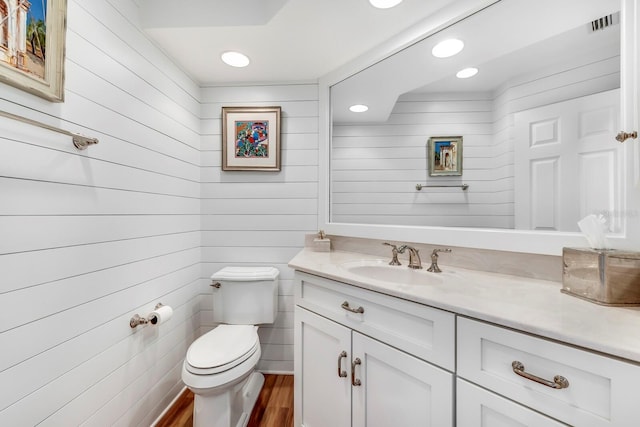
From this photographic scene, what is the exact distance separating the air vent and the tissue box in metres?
0.80

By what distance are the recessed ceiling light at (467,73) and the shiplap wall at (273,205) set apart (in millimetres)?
982

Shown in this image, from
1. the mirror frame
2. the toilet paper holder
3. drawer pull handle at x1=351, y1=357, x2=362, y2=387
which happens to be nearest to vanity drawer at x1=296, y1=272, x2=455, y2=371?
drawer pull handle at x1=351, y1=357, x2=362, y2=387

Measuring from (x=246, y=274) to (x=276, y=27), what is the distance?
5.01 feet

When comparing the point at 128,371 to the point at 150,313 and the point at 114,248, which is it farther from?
the point at 114,248

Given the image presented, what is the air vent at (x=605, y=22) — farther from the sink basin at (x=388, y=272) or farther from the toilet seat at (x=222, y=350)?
the toilet seat at (x=222, y=350)

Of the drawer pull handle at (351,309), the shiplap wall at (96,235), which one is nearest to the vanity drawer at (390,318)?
the drawer pull handle at (351,309)

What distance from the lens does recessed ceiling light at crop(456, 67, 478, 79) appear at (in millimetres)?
1270

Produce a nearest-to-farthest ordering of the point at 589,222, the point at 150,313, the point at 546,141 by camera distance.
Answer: the point at 589,222 < the point at 546,141 < the point at 150,313

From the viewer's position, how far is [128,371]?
4.33 feet

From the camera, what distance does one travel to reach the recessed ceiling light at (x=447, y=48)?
131cm

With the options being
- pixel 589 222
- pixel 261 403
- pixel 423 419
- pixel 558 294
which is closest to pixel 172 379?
pixel 261 403

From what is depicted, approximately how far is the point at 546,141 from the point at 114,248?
6.46 feet

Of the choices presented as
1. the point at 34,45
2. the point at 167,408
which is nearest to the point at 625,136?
the point at 34,45

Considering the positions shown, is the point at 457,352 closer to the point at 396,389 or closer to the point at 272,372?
the point at 396,389
